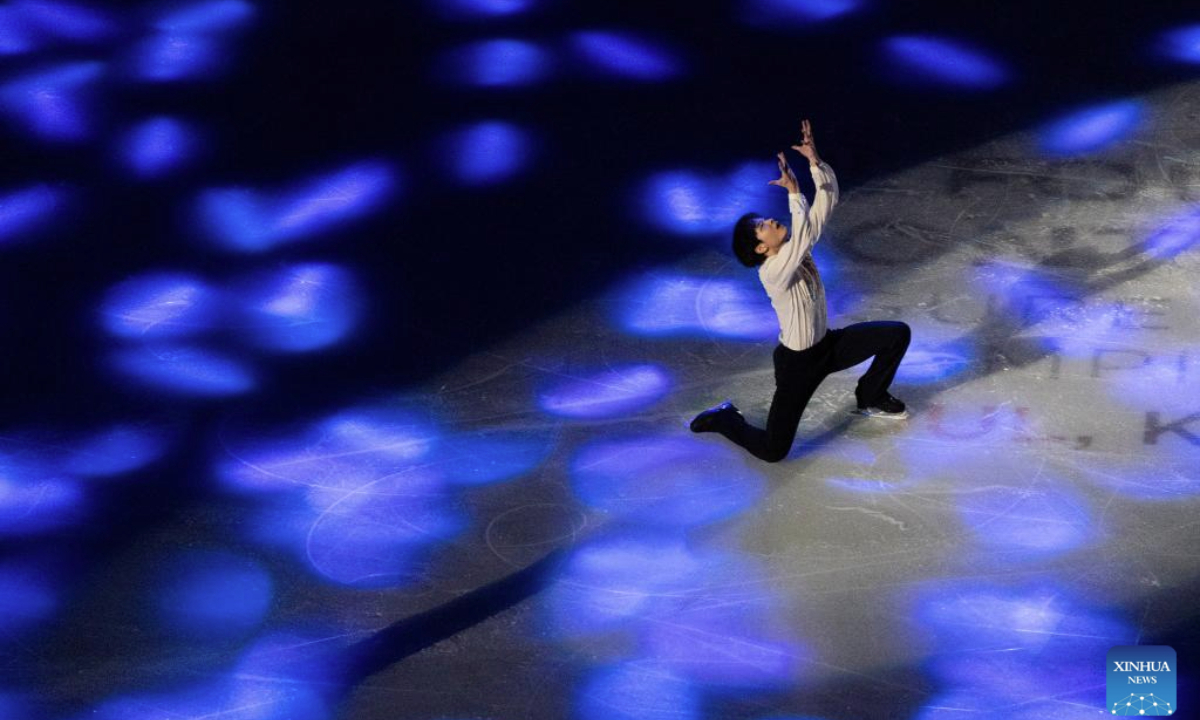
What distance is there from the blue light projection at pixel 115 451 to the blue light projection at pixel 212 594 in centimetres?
71

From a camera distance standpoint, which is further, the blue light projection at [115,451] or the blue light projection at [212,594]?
the blue light projection at [115,451]

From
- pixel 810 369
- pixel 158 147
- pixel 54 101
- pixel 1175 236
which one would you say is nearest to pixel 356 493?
pixel 810 369

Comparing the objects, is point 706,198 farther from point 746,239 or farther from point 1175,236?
point 746,239

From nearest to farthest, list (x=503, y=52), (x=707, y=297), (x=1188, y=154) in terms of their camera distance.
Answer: (x=707, y=297)
(x=1188, y=154)
(x=503, y=52)

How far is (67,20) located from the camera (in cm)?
1088

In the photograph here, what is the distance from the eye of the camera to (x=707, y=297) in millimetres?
8531

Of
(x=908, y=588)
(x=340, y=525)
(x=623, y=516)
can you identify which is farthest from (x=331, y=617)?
(x=908, y=588)

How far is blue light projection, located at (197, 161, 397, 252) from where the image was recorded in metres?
9.11

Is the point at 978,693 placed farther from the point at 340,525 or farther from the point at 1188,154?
the point at 1188,154

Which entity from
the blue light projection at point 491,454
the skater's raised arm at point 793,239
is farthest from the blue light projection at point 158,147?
the skater's raised arm at point 793,239

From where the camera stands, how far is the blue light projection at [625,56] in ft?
33.0

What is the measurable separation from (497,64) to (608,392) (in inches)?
115

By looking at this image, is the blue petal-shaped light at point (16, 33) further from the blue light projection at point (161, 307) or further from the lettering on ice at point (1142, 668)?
the lettering on ice at point (1142, 668)

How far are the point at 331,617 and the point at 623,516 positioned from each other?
1.22 meters
